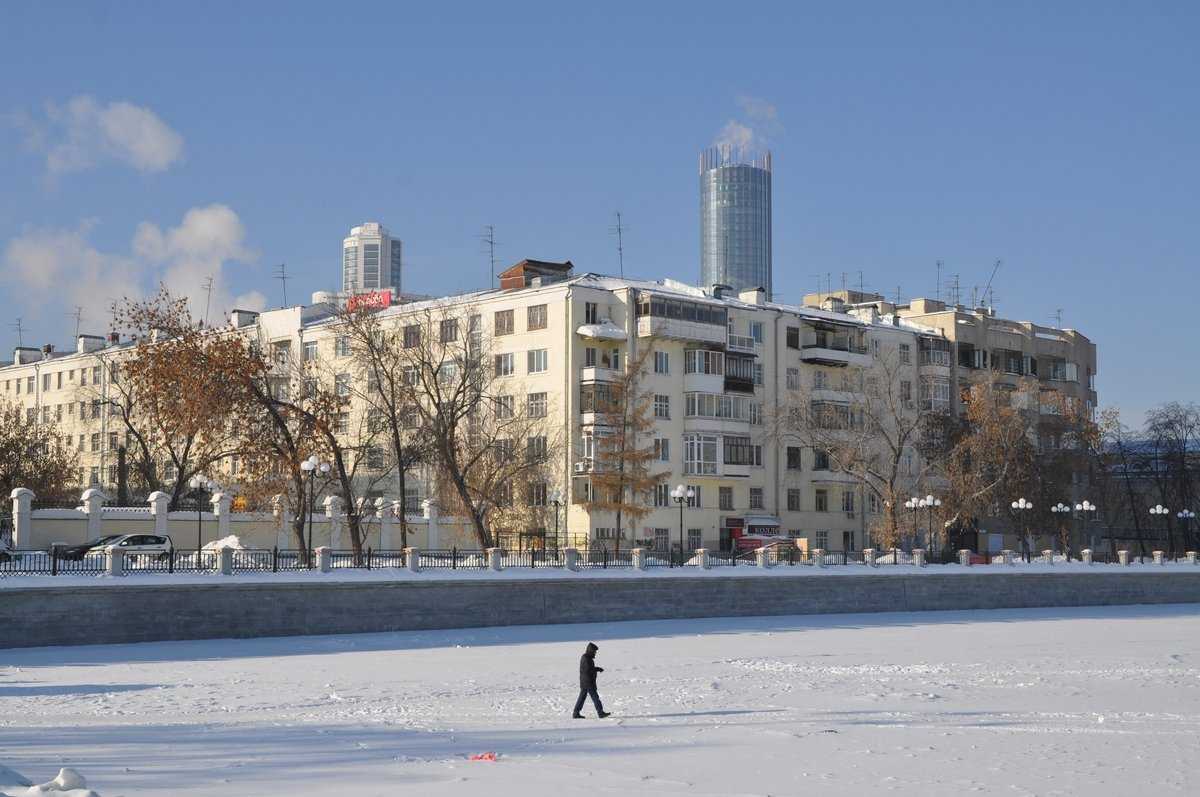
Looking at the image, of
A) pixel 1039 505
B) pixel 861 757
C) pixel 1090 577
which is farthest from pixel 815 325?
pixel 861 757

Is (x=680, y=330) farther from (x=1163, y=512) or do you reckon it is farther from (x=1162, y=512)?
(x=1163, y=512)

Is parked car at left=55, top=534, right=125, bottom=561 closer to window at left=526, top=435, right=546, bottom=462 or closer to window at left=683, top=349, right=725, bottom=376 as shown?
window at left=526, top=435, right=546, bottom=462

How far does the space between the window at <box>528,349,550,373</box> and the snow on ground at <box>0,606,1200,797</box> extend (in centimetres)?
3251

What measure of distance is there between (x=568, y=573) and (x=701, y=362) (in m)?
30.1

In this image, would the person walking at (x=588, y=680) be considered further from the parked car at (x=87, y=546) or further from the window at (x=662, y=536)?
the window at (x=662, y=536)

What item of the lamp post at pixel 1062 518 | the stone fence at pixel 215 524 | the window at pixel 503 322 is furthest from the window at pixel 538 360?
the lamp post at pixel 1062 518

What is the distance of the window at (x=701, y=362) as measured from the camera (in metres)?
79.4

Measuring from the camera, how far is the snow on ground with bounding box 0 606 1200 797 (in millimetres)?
20250

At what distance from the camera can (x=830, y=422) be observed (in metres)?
80.2

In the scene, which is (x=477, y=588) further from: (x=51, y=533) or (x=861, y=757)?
(x=861, y=757)

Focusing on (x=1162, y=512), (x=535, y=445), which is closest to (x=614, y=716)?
(x=535, y=445)

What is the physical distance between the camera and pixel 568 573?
51.2 metres

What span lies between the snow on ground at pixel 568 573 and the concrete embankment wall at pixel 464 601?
0.71 ft

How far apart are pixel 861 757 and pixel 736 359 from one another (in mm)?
60620
